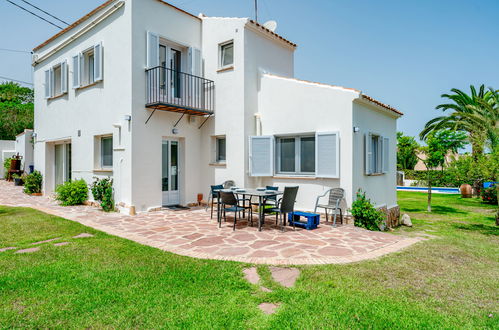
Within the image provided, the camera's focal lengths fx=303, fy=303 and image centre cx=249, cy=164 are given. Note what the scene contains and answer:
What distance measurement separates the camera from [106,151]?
11305 mm

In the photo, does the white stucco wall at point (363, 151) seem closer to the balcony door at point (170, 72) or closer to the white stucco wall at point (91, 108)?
the balcony door at point (170, 72)

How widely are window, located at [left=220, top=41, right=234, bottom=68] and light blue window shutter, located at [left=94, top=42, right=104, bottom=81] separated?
169 inches

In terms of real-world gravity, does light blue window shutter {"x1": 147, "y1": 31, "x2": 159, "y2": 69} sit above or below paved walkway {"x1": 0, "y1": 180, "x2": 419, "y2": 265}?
above

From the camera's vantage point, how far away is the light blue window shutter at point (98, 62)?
35.6 ft

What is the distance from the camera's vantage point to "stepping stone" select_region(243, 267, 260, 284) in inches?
171

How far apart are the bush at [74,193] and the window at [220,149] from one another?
205 inches

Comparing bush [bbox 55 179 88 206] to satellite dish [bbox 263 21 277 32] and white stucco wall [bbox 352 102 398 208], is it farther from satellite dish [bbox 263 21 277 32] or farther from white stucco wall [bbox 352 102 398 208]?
white stucco wall [bbox 352 102 398 208]

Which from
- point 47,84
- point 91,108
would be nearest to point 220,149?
point 91,108

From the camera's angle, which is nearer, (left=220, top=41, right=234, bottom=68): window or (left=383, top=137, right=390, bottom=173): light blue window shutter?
(left=383, top=137, right=390, bottom=173): light blue window shutter

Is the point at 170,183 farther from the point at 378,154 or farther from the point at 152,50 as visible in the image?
the point at 378,154

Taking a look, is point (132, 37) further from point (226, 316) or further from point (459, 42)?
point (459, 42)

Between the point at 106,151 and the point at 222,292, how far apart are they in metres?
9.20

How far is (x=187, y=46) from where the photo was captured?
11312 mm

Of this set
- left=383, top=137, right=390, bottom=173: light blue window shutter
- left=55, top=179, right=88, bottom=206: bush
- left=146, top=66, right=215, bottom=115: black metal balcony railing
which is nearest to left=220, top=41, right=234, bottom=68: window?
left=146, top=66, right=215, bottom=115: black metal balcony railing
